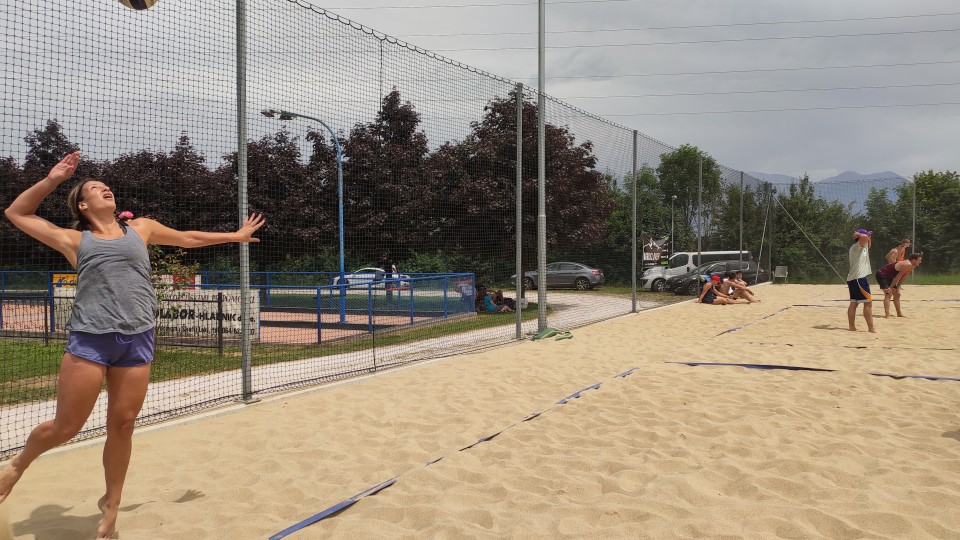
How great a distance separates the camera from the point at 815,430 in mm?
4941

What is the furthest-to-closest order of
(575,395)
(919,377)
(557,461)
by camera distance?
1. (919,377)
2. (575,395)
3. (557,461)

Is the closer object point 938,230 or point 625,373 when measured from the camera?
point 625,373

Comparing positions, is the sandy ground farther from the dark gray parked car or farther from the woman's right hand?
the dark gray parked car

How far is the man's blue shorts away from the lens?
423 inches

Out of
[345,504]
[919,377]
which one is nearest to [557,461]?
[345,504]

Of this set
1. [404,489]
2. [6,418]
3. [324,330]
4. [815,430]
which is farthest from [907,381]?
[324,330]

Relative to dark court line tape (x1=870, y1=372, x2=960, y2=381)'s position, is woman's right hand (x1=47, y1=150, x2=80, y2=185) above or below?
above

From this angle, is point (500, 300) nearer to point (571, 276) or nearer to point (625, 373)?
point (571, 276)

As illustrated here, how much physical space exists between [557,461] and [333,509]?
146cm

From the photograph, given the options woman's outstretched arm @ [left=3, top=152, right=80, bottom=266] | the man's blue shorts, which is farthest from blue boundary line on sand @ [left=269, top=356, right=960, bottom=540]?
the man's blue shorts

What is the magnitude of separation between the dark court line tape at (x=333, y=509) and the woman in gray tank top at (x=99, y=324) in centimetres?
81

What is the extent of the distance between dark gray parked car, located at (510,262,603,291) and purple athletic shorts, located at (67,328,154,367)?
34.1 feet

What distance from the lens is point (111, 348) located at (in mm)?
3152

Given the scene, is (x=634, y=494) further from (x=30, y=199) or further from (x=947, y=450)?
(x=30, y=199)
